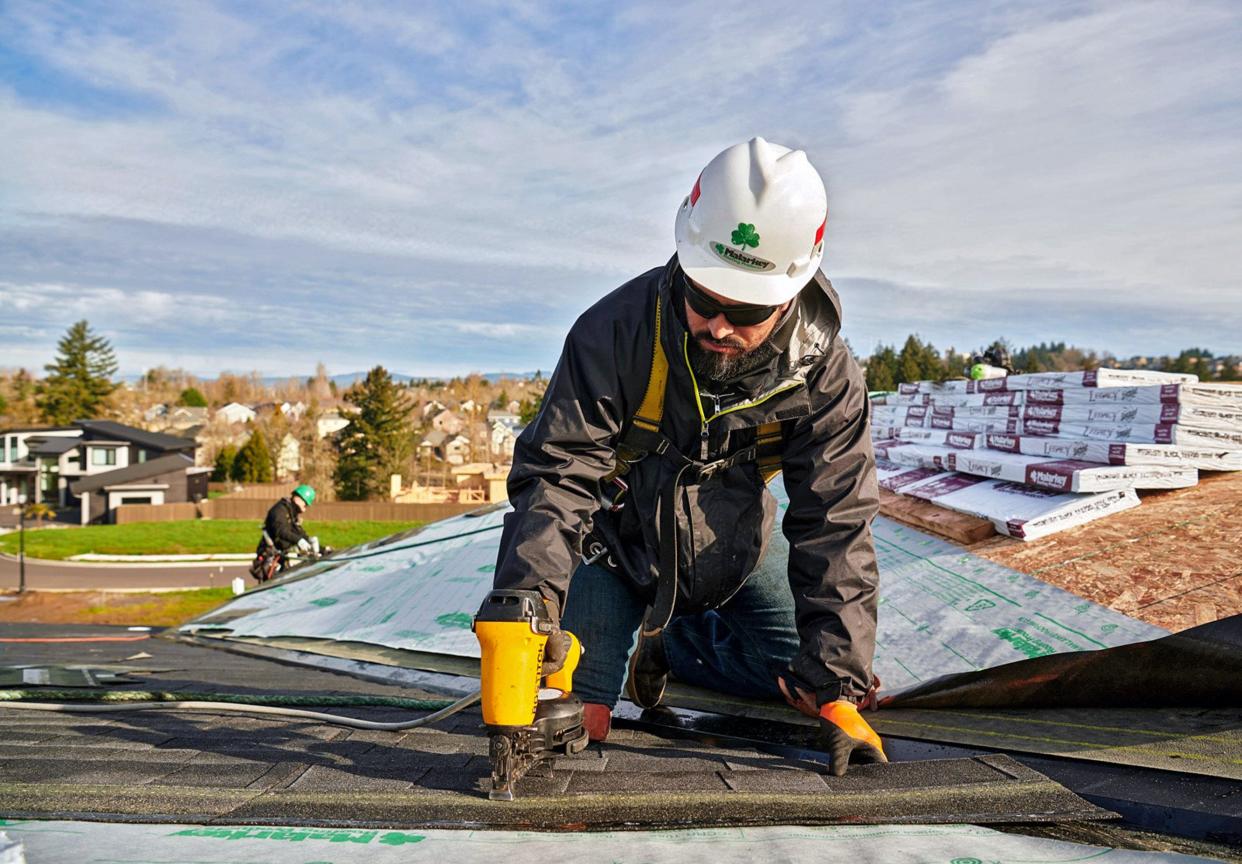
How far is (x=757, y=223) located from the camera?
1952 millimetres

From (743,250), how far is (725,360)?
0.96ft

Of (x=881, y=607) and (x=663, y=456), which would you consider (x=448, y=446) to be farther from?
(x=663, y=456)

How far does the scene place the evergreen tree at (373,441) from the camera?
36.4 meters

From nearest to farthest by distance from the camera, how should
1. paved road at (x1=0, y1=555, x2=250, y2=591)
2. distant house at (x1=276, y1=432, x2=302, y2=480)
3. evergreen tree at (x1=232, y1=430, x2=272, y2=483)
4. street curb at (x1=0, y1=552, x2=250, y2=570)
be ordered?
1. paved road at (x1=0, y1=555, x2=250, y2=591)
2. street curb at (x1=0, y1=552, x2=250, y2=570)
3. evergreen tree at (x1=232, y1=430, x2=272, y2=483)
4. distant house at (x1=276, y1=432, x2=302, y2=480)

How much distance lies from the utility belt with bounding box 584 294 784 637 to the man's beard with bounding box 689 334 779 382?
85 mm

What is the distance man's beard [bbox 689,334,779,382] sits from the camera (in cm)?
212

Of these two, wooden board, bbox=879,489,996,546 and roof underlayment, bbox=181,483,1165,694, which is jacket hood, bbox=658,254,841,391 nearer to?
roof underlayment, bbox=181,483,1165,694

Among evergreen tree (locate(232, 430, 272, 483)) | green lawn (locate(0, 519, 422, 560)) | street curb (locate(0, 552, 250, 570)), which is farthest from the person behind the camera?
evergreen tree (locate(232, 430, 272, 483))

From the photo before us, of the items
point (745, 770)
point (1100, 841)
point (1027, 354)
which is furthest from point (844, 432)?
point (1027, 354)

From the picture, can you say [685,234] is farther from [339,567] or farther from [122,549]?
[122,549]

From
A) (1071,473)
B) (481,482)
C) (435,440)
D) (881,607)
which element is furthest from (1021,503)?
(435,440)

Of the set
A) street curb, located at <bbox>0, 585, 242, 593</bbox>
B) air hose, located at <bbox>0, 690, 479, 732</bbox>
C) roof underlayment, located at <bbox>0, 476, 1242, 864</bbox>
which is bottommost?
street curb, located at <bbox>0, 585, 242, 593</bbox>

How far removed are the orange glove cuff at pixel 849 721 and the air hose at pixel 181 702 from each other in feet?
3.20

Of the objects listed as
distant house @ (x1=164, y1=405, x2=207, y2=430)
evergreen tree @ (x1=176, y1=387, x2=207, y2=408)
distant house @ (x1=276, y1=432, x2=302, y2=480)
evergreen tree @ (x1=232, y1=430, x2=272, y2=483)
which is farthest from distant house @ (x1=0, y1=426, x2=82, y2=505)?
evergreen tree @ (x1=176, y1=387, x2=207, y2=408)
